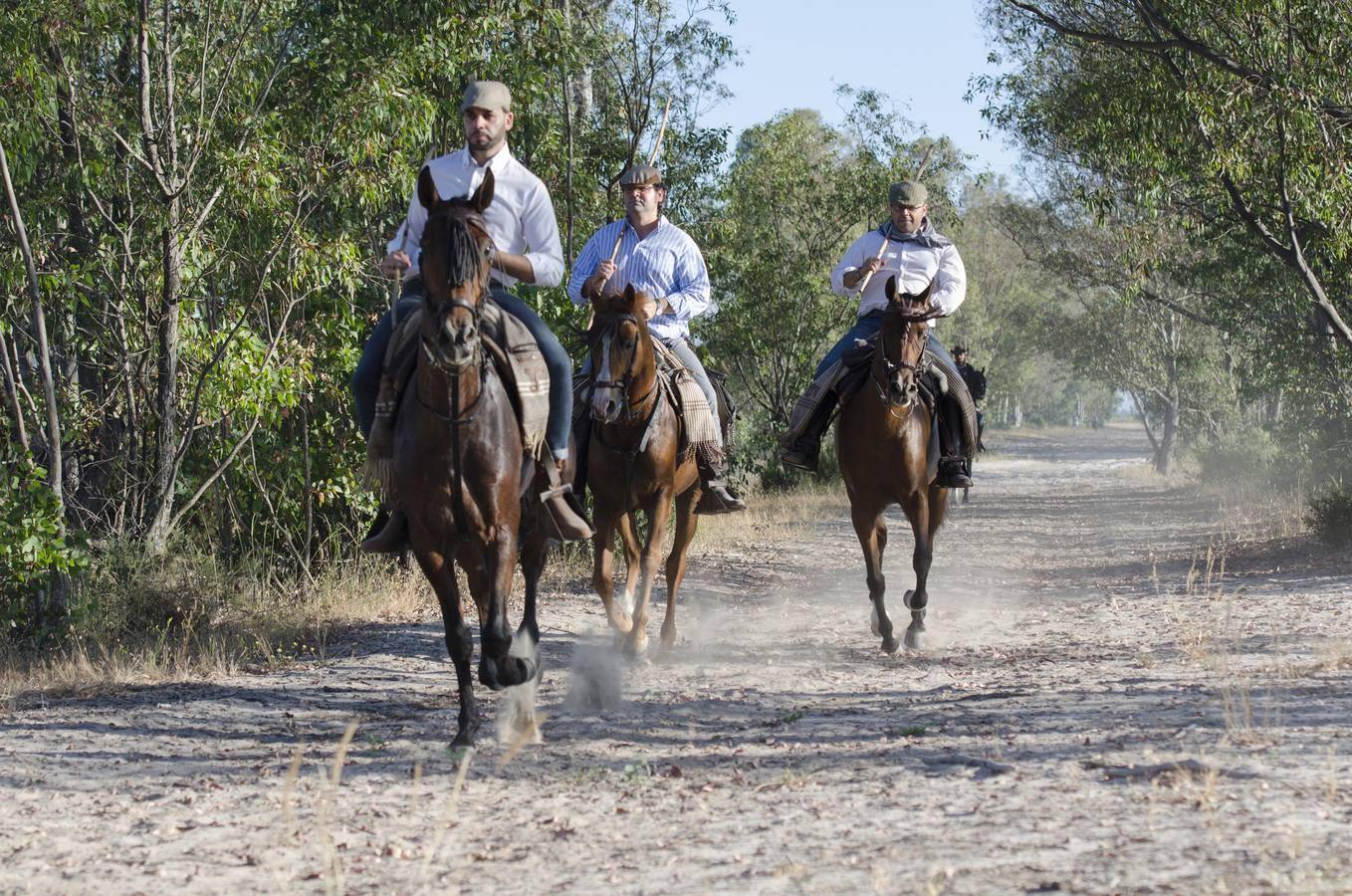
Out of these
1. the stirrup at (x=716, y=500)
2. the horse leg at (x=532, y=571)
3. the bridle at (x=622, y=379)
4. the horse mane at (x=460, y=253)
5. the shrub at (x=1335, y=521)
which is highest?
the horse mane at (x=460, y=253)

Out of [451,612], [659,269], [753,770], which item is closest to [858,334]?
[659,269]

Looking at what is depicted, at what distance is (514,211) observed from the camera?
305 inches

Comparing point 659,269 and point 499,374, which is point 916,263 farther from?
point 499,374

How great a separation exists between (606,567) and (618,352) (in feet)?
5.49

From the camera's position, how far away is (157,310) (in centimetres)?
1352

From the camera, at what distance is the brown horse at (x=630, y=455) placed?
9641 mm

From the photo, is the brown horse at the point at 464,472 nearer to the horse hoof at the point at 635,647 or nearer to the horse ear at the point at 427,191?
the horse ear at the point at 427,191

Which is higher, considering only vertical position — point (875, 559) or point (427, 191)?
point (427, 191)

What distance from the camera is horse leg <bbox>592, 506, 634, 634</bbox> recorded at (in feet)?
33.8

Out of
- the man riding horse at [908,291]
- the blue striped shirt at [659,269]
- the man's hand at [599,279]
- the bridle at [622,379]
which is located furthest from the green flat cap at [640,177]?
the man riding horse at [908,291]

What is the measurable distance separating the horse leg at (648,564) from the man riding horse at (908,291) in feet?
5.10

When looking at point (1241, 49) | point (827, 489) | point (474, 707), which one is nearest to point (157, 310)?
point (474, 707)

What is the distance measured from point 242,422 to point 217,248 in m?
1.66

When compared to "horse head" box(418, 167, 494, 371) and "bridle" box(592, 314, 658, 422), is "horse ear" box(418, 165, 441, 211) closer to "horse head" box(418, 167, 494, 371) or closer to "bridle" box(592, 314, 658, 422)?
"horse head" box(418, 167, 494, 371)
